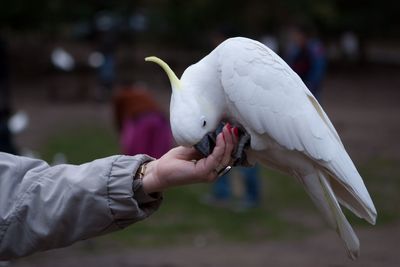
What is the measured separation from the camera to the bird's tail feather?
243 cm

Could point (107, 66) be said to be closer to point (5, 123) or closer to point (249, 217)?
point (5, 123)

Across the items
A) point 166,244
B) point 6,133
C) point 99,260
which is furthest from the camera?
point 6,133

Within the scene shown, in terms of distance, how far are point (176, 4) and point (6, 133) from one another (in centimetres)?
1189

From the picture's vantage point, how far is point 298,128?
251cm

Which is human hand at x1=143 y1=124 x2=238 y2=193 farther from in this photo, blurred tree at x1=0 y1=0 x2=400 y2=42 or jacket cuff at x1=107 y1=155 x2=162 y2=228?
blurred tree at x1=0 y1=0 x2=400 y2=42

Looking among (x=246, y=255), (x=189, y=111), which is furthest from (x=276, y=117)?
(x=246, y=255)

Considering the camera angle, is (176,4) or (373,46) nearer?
(176,4)

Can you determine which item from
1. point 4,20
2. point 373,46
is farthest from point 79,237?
point 373,46

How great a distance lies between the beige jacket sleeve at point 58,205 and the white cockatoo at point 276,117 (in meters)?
0.57

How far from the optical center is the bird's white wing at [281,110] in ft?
7.98

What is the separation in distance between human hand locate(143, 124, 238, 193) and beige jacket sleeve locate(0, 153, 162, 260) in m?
0.08

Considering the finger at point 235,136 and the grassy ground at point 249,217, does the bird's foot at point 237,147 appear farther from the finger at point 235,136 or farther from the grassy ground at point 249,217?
the grassy ground at point 249,217

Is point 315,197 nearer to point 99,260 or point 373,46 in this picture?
point 99,260

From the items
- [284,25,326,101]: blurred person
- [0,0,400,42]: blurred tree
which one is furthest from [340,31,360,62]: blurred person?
[284,25,326,101]: blurred person
